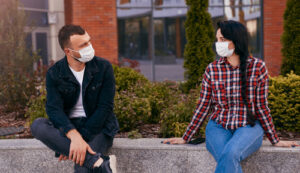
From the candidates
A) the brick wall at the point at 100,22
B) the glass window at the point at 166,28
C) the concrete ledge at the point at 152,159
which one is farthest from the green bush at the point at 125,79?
the glass window at the point at 166,28

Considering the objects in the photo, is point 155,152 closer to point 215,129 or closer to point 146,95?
point 215,129

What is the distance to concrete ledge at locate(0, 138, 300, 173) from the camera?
3369 millimetres

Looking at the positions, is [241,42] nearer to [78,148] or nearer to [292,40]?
[78,148]

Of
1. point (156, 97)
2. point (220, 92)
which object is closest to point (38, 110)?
point (156, 97)

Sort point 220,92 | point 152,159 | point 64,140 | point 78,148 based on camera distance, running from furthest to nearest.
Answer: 1. point 152,159
2. point 220,92
3. point 64,140
4. point 78,148

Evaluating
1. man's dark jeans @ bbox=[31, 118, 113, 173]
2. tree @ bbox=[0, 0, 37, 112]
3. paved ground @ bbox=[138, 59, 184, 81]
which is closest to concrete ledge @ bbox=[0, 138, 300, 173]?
man's dark jeans @ bbox=[31, 118, 113, 173]

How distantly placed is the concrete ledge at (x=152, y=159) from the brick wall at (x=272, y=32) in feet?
28.2

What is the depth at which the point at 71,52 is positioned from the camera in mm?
3199

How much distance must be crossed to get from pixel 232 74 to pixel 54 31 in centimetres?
1347

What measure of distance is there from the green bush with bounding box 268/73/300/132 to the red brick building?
7.13 m

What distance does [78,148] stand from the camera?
299 centimetres

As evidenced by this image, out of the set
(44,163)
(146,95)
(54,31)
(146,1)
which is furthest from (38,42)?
(44,163)

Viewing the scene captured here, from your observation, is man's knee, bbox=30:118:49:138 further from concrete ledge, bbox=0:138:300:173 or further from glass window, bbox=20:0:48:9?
glass window, bbox=20:0:48:9

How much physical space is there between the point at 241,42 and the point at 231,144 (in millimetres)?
857
